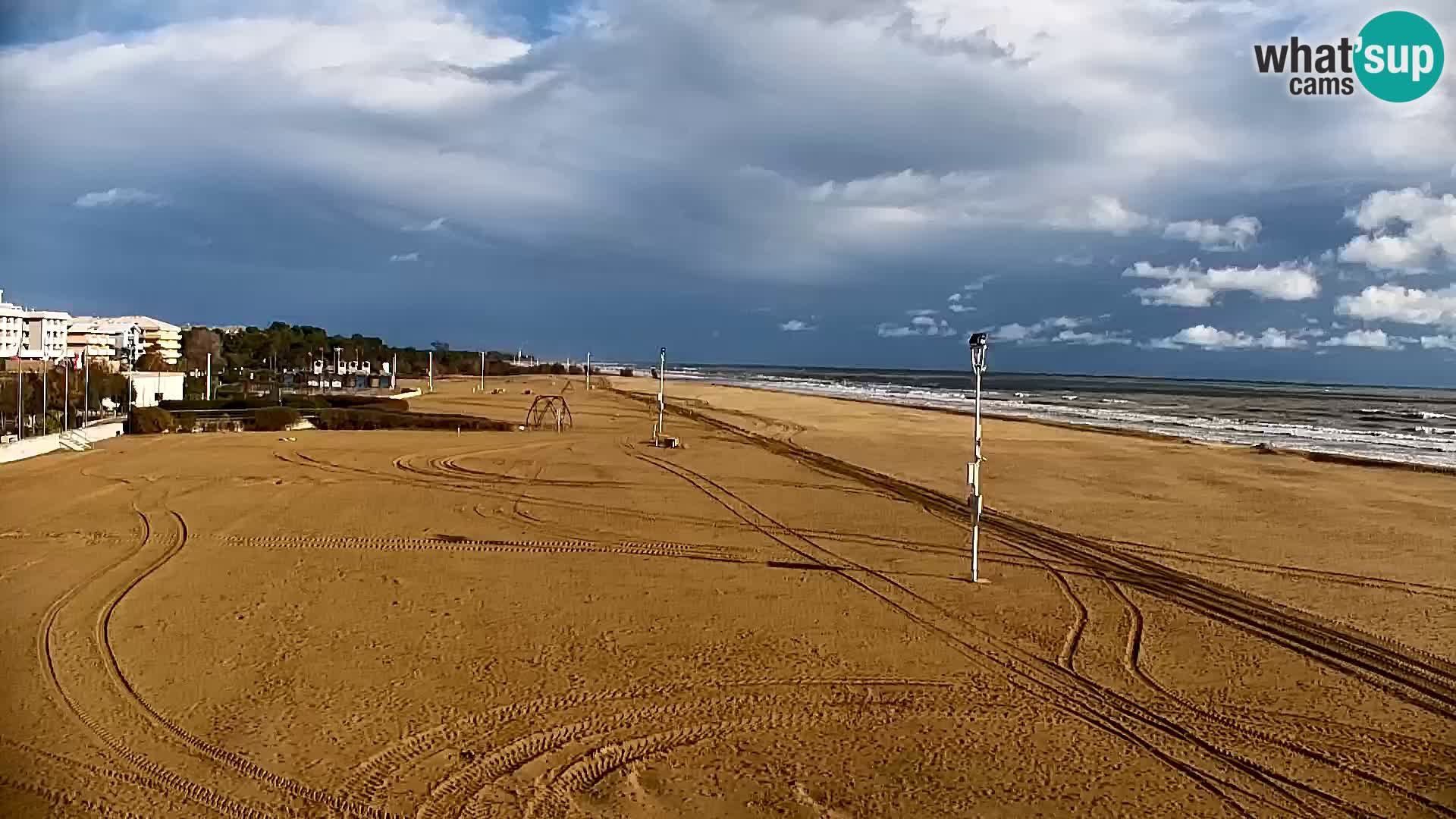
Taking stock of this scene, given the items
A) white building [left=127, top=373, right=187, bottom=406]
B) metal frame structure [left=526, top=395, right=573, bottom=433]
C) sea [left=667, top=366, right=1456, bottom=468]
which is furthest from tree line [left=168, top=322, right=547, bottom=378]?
sea [left=667, top=366, right=1456, bottom=468]

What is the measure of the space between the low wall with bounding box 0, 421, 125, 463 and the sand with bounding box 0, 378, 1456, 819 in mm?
5930

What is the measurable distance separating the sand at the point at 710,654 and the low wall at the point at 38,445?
5930 millimetres

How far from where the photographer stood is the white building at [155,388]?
3553 centimetres

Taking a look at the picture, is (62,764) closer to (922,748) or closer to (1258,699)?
(922,748)

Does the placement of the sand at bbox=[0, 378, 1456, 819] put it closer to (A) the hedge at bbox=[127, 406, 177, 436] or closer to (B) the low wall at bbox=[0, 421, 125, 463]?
(B) the low wall at bbox=[0, 421, 125, 463]

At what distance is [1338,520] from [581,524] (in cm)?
1277

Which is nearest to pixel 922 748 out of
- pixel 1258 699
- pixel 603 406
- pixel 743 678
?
pixel 743 678

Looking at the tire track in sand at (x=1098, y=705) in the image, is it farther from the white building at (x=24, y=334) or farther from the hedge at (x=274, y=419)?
the white building at (x=24, y=334)

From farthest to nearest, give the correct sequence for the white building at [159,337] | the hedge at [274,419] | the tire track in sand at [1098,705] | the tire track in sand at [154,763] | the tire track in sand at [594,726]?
the white building at [159,337] → the hedge at [274,419] → the tire track in sand at [1098,705] → the tire track in sand at [594,726] → the tire track in sand at [154,763]

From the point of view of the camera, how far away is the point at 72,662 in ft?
24.0

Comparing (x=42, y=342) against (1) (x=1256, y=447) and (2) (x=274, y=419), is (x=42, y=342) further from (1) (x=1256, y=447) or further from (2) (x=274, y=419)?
(1) (x=1256, y=447)

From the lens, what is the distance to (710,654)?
25.5 feet

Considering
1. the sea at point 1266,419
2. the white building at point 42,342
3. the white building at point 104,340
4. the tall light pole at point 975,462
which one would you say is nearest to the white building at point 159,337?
the white building at point 104,340

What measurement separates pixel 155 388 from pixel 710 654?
38.1 meters
